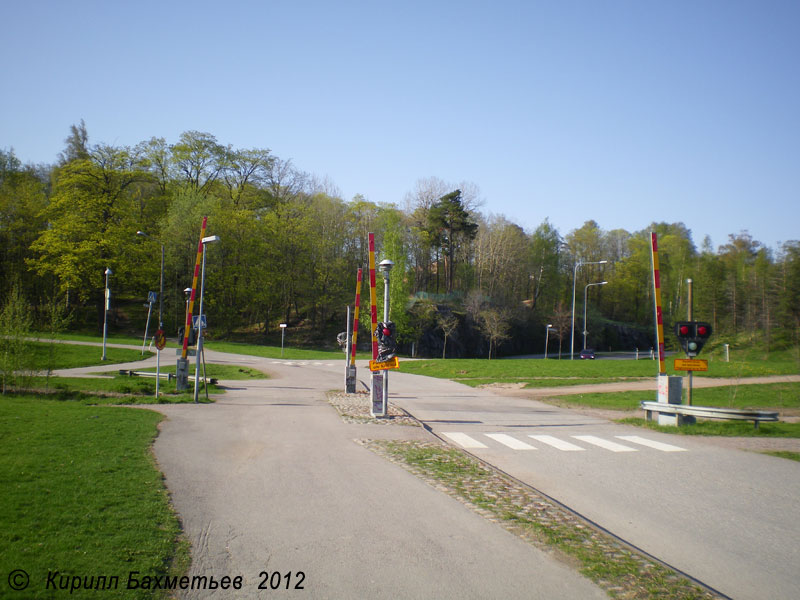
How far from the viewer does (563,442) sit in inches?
498

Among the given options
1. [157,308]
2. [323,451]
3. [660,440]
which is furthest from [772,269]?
[157,308]

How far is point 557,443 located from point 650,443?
2.11 metres

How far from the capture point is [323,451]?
10.6 m

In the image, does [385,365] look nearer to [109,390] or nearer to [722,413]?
[722,413]

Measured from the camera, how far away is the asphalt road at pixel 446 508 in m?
5.02

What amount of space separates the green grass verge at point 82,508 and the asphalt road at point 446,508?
37 centimetres

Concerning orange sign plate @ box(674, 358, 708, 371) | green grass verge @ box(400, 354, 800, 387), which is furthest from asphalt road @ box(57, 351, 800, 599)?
green grass verge @ box(400, 354, 800, 387)

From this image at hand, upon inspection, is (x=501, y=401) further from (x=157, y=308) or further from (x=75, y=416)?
(x=157, y=308)

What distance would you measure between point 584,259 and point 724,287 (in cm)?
3896

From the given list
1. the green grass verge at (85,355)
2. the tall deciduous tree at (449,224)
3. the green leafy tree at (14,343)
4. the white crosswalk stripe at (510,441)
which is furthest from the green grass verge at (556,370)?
the tall deciduous tree at (449,224)

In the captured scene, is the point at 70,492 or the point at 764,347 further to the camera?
the point at 764,347

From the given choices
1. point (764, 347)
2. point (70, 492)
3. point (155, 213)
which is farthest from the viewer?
point (155, 213)

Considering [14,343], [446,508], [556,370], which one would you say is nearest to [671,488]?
[446,508]

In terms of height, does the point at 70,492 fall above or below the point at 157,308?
below
